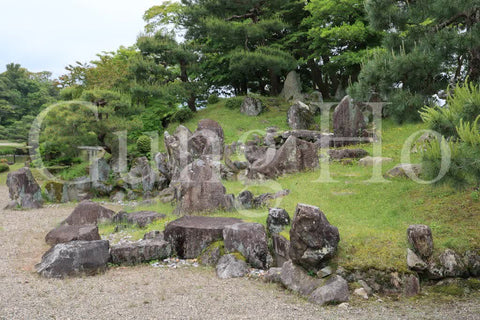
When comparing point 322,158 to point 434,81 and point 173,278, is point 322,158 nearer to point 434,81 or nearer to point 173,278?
point 434,81

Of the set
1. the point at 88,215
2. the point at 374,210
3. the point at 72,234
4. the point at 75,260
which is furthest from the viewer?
the point at 88,215

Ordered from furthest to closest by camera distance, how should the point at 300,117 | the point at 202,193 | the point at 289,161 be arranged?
the point at 300,117 < the point at 289,161 < the point at 202,193

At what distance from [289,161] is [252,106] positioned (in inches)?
471

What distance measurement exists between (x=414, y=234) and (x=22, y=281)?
22.8 ft

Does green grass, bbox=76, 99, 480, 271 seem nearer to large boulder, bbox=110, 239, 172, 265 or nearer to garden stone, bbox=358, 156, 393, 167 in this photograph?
garden stone, bbox=358, 156, 393, 167

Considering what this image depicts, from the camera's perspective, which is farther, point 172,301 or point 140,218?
point 140,218

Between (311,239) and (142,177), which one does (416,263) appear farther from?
(142,177)

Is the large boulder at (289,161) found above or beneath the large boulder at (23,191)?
above

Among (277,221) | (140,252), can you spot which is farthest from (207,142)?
(140,252)

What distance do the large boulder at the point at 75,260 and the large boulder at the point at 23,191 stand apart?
8.57 m

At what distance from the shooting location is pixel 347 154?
13.9 metres

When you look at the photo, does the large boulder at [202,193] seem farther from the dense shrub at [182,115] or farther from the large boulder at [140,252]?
the dense shrub at [182,115]

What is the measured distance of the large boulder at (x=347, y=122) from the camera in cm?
1591

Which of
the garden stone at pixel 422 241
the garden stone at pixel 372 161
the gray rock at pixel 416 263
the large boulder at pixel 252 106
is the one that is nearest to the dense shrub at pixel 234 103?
the large boulder at pixel 252 106
